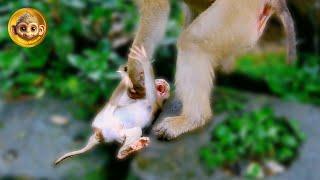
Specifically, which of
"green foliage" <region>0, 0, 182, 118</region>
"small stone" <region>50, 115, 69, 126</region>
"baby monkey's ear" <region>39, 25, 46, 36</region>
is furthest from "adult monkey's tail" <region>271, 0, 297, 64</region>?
"small stone" <region>50, 115, 69, 126</region>

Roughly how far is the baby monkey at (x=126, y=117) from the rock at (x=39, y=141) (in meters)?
3.70

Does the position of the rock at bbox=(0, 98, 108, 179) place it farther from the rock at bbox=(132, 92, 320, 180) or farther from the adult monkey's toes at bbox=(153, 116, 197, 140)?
the adult monkey's toes at bbox=(153, 116, 197, 140)

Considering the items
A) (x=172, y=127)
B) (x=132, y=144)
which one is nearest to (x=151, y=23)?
(x=172, y=127)

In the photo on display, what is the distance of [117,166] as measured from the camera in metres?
6.55

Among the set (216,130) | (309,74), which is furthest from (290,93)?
(216,130)

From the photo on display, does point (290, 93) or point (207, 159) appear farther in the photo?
point (290, 93)

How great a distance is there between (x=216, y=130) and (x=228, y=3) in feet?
11.7

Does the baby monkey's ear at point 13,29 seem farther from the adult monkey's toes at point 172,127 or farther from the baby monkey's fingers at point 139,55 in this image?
the adult monkey's toes at point 172,127

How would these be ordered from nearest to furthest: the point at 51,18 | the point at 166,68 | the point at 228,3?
the point at 228,3
the point at 51,18
the point at 166,68

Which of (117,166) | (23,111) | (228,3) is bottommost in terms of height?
(117,166)

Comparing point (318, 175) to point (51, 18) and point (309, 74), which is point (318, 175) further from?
point (51, 18)

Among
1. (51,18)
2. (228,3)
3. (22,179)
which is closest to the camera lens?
(228,3)

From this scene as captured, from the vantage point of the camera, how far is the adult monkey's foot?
3.27 m

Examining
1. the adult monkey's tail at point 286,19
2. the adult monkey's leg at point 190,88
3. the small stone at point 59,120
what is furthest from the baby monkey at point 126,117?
the small stone at point 59,120
